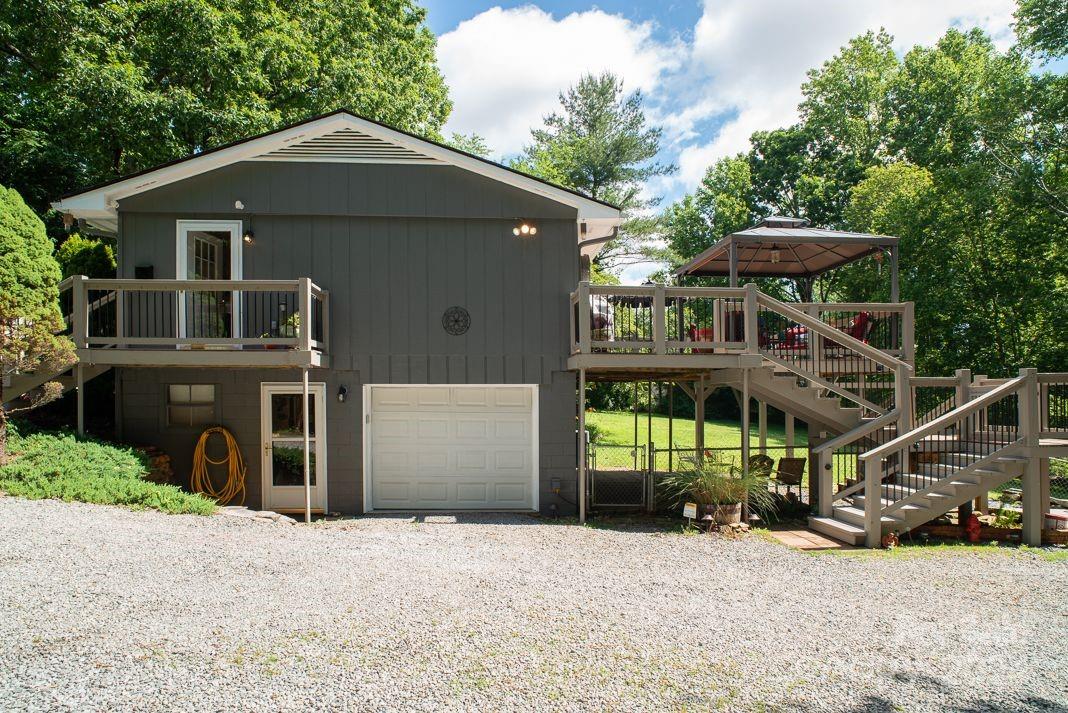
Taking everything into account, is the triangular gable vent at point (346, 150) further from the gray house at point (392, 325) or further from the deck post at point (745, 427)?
the deck post at point (745, 427)

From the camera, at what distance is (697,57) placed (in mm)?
22203

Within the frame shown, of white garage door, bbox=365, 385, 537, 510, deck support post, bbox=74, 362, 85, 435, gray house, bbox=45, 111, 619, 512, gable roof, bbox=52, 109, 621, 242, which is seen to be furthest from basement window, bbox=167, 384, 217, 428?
gable roof, bbox=52, 109, 621, 242

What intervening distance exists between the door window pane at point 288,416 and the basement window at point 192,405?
0.85m

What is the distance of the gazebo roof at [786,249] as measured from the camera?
10.5 m

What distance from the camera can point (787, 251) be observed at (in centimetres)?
1214

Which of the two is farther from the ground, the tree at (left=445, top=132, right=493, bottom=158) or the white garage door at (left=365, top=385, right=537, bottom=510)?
the tree at (left=445, top=132, right=493, bottom=158)

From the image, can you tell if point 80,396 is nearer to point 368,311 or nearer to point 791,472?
point 368,311

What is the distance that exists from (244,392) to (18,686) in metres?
6.63

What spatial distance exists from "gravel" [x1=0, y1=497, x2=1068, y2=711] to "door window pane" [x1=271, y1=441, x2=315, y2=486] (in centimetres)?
266

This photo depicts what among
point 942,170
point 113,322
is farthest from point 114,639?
point 942,170

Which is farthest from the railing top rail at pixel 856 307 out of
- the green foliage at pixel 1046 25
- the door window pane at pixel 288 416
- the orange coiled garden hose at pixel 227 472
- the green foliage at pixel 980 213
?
the green foliage at pixel 1046 25

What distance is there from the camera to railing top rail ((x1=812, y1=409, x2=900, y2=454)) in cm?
872

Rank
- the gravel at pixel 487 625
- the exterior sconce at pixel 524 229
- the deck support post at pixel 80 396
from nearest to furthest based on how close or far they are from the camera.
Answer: the gravel at pixel 487 625 < the deck support post at pixel 80 396 < the exterior sconce at pixel 524 229

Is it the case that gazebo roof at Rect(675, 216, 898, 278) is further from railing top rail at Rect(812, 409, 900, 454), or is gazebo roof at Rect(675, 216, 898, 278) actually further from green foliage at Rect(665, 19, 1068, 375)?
railing top rail at Rect(812, 409, 900, 454)
